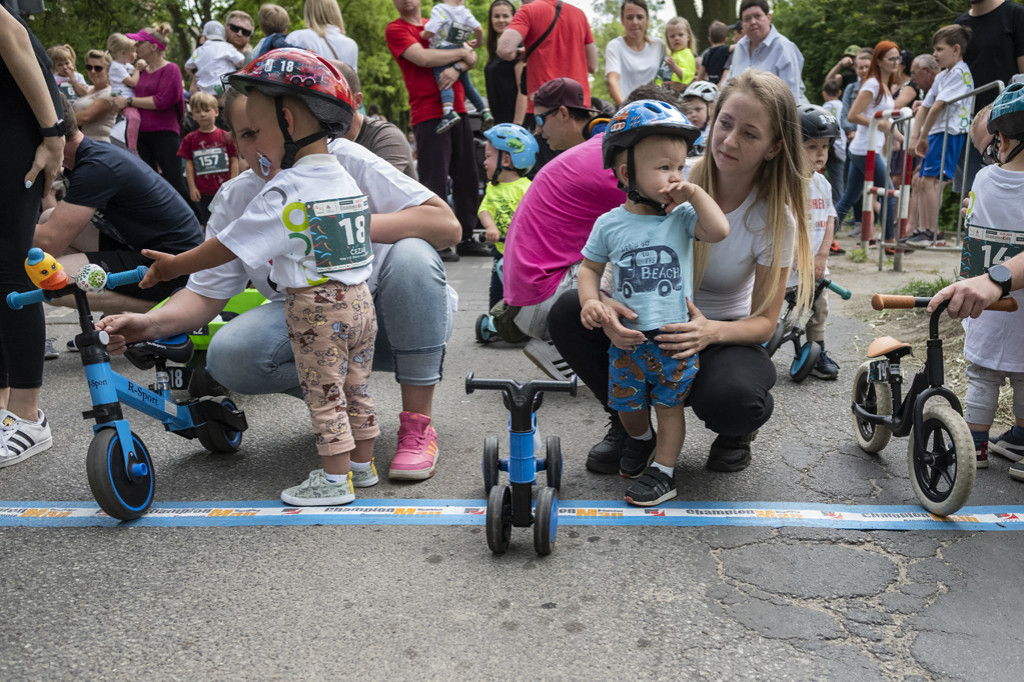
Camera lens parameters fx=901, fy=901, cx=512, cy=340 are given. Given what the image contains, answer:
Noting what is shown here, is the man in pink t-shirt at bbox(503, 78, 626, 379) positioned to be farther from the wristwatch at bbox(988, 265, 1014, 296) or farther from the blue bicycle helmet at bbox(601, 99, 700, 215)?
the wristwatch at bbox(988, 265, 1014, 296)

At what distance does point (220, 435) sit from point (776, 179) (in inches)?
94.8

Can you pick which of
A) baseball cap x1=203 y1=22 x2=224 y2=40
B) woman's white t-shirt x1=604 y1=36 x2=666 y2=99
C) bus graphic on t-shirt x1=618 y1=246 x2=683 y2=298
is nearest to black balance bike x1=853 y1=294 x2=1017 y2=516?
bus graphic on t-shirt x1=618 y1=246 x2=683 y2=298

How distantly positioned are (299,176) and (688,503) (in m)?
1.75

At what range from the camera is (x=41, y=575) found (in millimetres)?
2734

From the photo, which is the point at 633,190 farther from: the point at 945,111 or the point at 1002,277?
the point at 945,111

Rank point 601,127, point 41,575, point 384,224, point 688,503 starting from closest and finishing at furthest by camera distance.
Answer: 1. point 41,575
2. point 688,503
3. point 384,224
4. point 601,127

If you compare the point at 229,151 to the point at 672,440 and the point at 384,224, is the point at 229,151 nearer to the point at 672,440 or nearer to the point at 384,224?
the point at 384,224

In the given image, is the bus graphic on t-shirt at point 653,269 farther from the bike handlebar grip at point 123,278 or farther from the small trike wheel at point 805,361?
the small trike wheel at point 805,361

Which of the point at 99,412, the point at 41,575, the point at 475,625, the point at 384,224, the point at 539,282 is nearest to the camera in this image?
the point at 475,625

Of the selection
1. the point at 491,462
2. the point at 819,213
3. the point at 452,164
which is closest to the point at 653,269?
the point at 491,462

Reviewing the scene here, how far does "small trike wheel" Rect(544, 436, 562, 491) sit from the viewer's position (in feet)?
10.3

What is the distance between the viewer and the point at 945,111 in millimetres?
7875

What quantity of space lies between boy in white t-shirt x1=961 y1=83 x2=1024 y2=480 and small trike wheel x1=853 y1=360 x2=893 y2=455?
304 mm

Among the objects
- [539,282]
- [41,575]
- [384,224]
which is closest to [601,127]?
[539,282]
